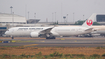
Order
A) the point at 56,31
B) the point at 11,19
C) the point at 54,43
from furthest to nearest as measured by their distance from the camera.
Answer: the point at 11,19
the point at 56,31
the point at 54,43

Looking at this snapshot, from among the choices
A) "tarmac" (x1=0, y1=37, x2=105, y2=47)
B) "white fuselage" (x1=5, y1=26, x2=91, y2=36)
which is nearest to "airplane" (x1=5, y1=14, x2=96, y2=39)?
"white fuselage" (x1=5, y1=26, x2=91, y2=36)

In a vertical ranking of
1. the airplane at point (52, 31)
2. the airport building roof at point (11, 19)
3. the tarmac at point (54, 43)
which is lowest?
the tarmac at point (54, 43)

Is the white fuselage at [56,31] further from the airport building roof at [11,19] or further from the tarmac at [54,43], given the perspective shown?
the airport building roof at [11,19]

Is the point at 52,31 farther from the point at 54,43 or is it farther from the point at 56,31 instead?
the point at 54,43

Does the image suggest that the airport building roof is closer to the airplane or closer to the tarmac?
the airplane

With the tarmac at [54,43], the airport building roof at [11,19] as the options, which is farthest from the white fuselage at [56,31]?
the airport building roof at [11,19]

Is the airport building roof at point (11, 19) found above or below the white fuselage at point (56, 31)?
above

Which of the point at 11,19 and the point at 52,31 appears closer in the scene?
the point at 52,31

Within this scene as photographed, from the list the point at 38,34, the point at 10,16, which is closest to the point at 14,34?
the point at 38,34

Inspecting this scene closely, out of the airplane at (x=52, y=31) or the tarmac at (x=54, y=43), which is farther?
the airplane at (x=52, y=31)

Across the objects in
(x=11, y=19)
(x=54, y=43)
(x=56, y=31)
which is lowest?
(x=54, y=43)

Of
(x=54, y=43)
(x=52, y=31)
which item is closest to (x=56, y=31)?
(x=52, y=31)

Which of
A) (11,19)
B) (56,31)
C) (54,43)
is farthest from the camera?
(11,19)

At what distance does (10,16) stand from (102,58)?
110033 mm
